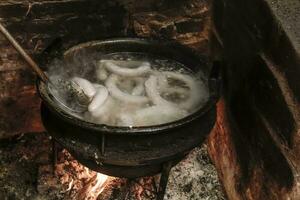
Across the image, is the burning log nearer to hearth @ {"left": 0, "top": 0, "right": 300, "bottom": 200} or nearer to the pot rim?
hearth @ {"left": 0, "top": 0, "right": 300, "bottom": 200}

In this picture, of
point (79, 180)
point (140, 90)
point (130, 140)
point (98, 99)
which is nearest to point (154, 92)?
point (140, 90)

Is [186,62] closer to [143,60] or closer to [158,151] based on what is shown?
[143,60]

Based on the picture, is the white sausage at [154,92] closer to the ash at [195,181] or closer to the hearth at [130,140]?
the hearth at [130,140]

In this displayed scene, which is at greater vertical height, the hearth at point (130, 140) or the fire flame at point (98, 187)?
the hearth at point (130, 140)

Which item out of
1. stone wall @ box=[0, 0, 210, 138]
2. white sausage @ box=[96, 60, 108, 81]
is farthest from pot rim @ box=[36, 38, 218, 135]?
stone wall @ box=[0, 0, 210, 138]

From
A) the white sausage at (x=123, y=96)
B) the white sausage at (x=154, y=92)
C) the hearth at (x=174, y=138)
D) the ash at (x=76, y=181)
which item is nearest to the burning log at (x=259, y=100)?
the hearth at (x=174, y=138)
